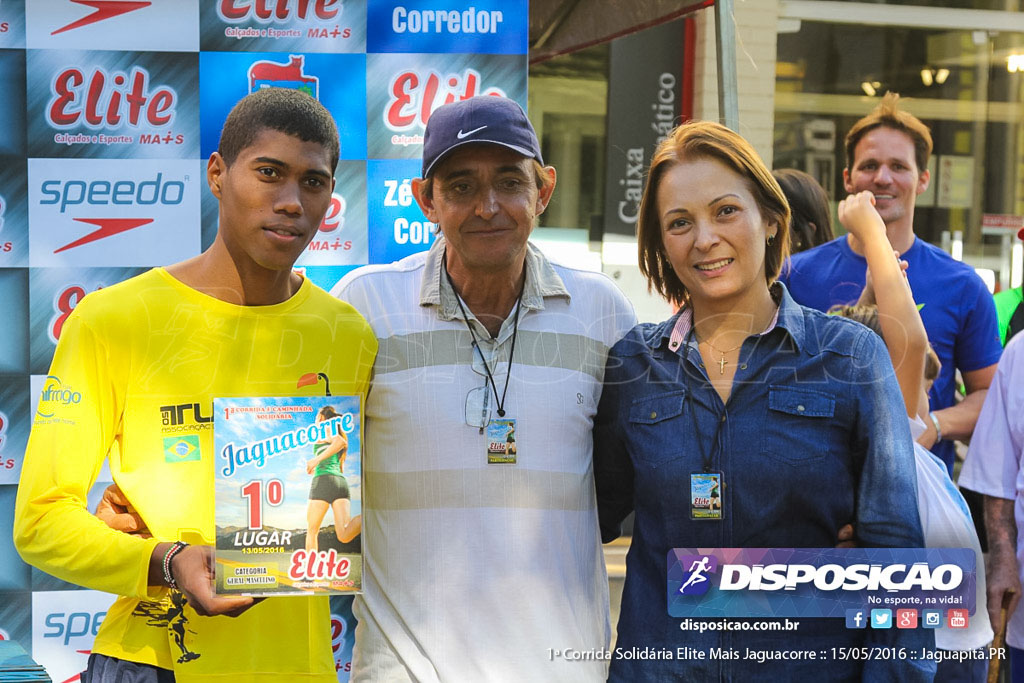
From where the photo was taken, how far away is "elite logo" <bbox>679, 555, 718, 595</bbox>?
1885 mm

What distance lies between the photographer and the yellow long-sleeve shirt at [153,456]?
1.82 m

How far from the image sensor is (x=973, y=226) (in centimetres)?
424

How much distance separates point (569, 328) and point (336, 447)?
55 centimetres

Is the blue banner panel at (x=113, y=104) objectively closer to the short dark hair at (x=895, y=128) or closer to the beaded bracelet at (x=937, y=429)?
the short dark hair at (x=895, y=128)

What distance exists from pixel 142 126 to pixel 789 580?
1.86m

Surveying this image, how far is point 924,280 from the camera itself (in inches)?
118

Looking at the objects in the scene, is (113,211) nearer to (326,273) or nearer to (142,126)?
(142,126)

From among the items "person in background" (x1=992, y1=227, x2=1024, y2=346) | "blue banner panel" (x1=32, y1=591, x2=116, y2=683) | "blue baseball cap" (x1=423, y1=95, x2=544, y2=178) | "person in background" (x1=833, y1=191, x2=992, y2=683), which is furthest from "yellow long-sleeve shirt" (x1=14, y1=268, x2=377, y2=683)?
"person in background" (x1=992, y1=227, x2=1024, y2=346)

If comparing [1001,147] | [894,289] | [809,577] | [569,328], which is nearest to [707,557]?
[809,577]

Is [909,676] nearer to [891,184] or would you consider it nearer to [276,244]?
[276,244]

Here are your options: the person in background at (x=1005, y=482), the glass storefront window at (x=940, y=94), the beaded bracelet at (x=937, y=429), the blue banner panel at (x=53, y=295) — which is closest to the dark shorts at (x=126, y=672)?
the blue banner panel at (x=53, y=295)

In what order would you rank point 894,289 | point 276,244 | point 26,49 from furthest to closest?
point 26,49, point 894,289, point 276,244

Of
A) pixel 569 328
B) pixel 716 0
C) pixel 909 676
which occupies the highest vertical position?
pixel 716 0

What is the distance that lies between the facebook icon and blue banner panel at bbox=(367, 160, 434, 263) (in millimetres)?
1475
